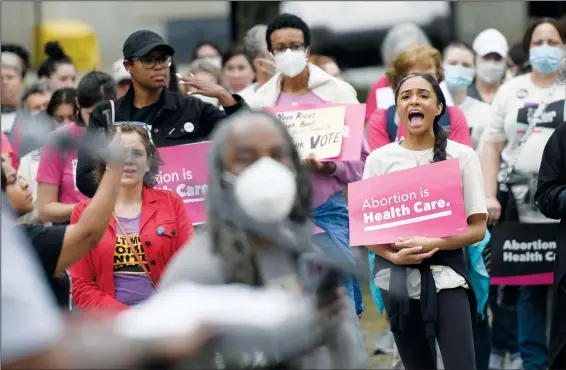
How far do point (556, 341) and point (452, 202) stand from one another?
3.21ft

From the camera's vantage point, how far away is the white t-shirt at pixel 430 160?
21.3 feet

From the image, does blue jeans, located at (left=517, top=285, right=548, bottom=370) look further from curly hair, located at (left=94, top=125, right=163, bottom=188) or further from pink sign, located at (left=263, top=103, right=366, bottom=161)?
curly hair, located at (left=94, top=125, right=163, bottom=188)

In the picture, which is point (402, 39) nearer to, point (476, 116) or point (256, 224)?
point (476, 116)

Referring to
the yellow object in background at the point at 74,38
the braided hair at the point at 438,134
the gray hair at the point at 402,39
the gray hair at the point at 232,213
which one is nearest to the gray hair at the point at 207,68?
the gray hair at the point at 402,39

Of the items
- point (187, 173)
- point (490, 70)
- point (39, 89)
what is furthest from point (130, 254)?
point (490, 70)

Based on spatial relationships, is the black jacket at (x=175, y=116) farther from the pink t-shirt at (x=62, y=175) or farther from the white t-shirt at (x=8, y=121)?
the white t-shirt at (x=8, y=121)

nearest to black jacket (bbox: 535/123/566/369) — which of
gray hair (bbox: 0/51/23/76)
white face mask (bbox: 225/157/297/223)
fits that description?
white face mask (bbox: 225/157/297/223)

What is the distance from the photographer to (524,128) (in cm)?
844

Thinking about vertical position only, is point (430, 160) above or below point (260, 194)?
below

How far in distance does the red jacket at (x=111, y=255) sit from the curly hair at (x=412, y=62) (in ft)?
8.64

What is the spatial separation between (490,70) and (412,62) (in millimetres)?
2567

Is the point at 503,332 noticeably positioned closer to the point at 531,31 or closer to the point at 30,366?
the point at 531,31

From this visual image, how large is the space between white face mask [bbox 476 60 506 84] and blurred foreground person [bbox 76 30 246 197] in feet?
13.2

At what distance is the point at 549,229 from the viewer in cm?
820
